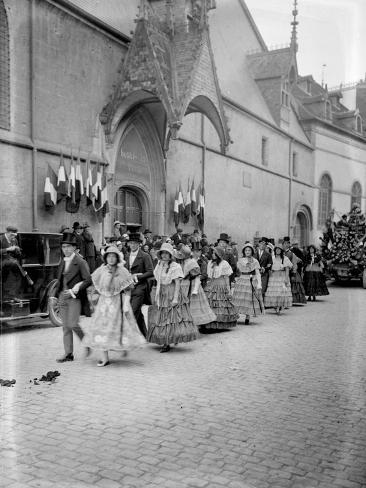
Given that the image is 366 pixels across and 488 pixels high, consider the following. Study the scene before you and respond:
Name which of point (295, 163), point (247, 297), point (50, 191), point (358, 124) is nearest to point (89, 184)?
point (50, 191)

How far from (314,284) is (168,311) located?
859 cm

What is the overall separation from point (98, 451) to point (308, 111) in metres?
33.6

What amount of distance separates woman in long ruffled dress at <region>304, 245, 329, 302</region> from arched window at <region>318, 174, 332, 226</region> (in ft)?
66.3

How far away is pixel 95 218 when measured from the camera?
48.9 feet

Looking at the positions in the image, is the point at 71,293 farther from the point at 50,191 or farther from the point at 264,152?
the point at 264,152

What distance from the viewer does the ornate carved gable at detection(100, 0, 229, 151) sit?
15.3 m

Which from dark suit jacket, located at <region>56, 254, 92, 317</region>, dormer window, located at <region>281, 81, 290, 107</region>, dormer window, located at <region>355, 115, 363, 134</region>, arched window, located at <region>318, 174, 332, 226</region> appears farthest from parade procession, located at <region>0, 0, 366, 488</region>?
dormer window, located at <region>355, 115, 363, 134</region>

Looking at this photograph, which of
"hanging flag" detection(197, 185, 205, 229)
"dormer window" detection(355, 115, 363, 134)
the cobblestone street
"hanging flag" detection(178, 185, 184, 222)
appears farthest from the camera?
"dormer window" detection(355, 115, 363, 134)

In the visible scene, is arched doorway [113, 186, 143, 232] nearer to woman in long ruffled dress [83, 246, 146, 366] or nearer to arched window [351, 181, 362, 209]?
woman in long ruffled dress [83, 246, 146, 366]

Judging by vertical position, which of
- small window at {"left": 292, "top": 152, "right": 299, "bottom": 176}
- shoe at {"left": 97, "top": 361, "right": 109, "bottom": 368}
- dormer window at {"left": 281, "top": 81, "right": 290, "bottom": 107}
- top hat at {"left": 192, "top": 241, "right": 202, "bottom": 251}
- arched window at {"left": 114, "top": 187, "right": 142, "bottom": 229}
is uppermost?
dormer window at {"left": 281, "top": 81, "right": 290, "bottom": 107}

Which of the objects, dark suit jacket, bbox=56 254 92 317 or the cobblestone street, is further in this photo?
dark suit jacket, bbox=56 254 92 317

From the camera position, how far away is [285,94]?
30203mm

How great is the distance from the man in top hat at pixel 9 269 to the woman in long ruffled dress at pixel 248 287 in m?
4.39

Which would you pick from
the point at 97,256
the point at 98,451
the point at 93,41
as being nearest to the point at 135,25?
the point at 93,41
